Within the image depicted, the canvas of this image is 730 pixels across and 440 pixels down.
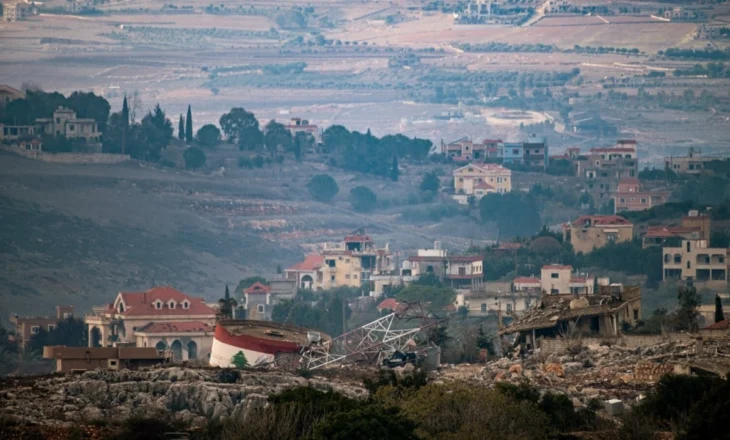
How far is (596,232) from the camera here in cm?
9856

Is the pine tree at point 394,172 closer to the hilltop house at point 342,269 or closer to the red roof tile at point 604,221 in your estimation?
the hilltop house at point 342,269

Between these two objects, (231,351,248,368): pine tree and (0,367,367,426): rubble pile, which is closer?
(0,367,367,426): rubble pile

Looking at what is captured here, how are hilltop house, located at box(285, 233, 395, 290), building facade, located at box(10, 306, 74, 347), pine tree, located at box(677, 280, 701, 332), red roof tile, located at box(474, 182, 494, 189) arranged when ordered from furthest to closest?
red roof tile, located at box(474, 182, 494, 189)
hilltop house, located at box(285, 233, 395, 290)
building facade, located at box(10, 306, 74, 347)
pine tree, located at box(677, 280, 701, 332)

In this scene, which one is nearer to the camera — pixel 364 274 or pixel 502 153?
pixel 364 274

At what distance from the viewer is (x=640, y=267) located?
89.5m

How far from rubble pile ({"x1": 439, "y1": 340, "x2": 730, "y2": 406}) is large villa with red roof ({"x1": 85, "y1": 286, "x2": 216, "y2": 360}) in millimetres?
27999

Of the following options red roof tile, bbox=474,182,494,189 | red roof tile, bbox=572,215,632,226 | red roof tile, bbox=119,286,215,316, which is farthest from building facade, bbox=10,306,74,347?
red roof tile, bbox=474,182,494,189

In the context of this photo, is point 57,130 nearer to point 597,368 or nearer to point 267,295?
point 267,295

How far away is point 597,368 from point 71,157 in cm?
8991

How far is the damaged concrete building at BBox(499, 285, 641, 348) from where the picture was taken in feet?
148

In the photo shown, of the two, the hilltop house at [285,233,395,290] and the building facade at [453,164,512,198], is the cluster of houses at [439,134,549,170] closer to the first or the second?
the building facade at [453,164,512,198]

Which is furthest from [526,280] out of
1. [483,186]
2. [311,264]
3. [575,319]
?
[483,186]

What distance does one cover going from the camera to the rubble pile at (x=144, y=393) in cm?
Answer: 3359

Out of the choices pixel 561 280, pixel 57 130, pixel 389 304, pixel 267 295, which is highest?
pixel 57 130
